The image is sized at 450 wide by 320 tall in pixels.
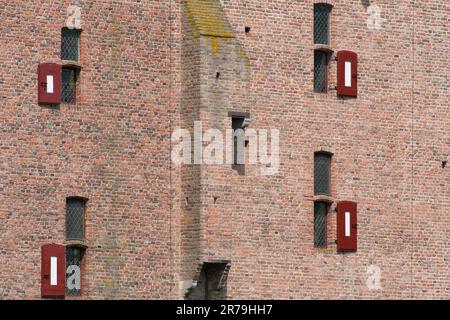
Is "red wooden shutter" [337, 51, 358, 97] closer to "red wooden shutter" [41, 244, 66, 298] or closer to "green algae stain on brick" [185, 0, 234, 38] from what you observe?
"green algae stain on brick" [185, 0, 234, 38]

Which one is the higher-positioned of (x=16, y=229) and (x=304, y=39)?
(x=304, y=39)

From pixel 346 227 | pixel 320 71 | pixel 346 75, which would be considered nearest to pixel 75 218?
pixel 346 227

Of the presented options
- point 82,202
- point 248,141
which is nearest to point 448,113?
point 248,141

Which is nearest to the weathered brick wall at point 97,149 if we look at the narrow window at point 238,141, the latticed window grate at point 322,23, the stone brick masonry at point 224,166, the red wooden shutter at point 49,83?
the stone brick masonry at point 224,166

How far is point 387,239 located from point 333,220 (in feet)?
5.02

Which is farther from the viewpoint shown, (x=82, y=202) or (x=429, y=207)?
(x=429, y=207)

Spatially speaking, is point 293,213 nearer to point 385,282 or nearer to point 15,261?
point 385,282

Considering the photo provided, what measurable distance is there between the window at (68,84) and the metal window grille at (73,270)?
3.10 m

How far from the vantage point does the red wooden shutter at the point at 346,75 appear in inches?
2120

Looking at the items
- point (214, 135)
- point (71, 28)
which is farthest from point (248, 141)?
point (71, 28)

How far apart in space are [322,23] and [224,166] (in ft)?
16.0

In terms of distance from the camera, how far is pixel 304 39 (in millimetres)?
53500

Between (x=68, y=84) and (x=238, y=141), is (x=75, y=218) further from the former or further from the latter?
(x=238, y=141)

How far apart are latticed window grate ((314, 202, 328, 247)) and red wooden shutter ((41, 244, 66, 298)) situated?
6482mm
